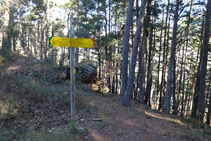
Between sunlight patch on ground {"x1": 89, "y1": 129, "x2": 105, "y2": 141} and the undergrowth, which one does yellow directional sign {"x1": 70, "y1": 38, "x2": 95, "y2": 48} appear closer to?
the undergrowth

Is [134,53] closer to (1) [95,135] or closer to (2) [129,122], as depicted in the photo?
(2) [129,122]

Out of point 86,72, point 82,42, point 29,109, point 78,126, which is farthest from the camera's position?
point 86,72

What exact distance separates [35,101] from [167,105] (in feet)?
30.7

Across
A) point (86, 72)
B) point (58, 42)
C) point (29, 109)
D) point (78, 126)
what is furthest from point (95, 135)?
point (86, 72)

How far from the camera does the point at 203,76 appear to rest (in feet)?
28.1

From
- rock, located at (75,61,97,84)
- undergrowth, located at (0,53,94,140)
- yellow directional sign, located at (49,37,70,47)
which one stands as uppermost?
yellow directional sign, located at (49,37,70,47)

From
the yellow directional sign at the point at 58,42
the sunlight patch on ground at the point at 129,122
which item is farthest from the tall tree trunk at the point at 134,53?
the yellow directional sign at the point at 58,42

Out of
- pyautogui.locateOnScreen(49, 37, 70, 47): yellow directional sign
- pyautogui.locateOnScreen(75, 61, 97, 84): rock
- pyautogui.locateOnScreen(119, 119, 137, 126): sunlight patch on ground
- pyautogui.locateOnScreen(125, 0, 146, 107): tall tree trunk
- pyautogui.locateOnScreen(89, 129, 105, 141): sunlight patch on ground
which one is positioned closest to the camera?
pyautogui.locateOnScreen(49, 37, 70, 47): yellow directional sign

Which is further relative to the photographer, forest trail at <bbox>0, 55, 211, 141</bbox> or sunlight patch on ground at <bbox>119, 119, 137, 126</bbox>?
sunlight patch on ground at <bbox>119, 119, 137, 126</bbox>

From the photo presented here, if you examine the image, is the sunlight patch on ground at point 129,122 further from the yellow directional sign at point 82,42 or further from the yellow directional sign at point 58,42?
the yellow directional sign at point 58,42

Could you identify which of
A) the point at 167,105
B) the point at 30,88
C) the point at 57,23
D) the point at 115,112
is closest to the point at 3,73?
the point at 30,88

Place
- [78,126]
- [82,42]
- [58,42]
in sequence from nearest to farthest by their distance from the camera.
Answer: [58,42], [82,42], [78,126]

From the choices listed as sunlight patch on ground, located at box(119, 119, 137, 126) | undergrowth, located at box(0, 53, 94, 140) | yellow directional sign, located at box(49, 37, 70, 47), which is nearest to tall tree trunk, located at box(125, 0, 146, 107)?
sunlight patch on ground, located at box(119, 119, 137, 126)

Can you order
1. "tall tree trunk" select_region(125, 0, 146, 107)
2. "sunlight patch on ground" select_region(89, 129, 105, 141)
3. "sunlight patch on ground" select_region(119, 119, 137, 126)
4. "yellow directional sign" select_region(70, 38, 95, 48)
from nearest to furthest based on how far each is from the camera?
"yellow directional sign" select_region(70, 38, 95, 48) → "sunlight patch on ground" select_region(89, 129, 105, 141) → "sunlight patch on ground" select_region(119, 119, 137, 126) → "tall tree trunk" select_region(125, 0, 146, 107)
